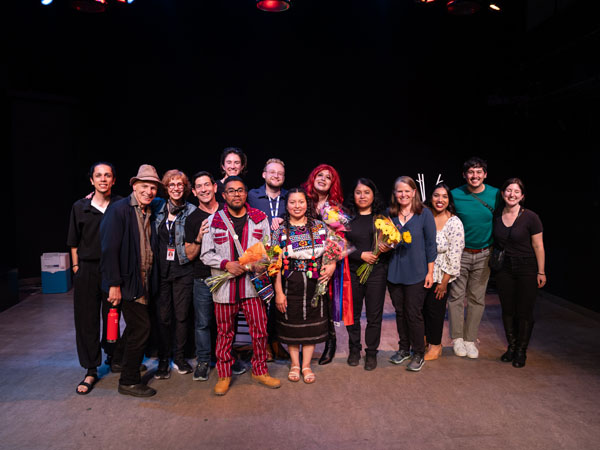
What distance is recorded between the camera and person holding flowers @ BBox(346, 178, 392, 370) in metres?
3.52

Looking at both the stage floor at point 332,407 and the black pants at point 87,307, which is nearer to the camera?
the stage floor at point 332,407

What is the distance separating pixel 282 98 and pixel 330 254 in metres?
3.70

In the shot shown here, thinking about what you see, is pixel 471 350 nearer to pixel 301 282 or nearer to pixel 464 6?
pixel 301 282

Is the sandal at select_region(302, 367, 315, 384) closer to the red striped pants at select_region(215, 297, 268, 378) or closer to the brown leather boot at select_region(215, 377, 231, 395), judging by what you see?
the red striped pants at select_region(215, 297, 268, 378)

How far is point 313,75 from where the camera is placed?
20.7 ft

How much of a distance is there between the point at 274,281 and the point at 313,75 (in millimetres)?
4001

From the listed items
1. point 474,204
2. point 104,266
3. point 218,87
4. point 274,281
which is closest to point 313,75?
point 218,87

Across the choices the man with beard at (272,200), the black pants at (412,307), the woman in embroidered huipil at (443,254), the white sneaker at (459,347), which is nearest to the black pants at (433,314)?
the woman in embroidered huipil at (443,254)

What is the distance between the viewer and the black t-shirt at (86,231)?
3281 mm

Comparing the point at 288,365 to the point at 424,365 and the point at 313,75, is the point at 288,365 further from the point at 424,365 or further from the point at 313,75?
the point at 313,75

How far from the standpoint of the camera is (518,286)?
367cm

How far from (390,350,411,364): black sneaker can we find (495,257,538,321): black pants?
3.03ft

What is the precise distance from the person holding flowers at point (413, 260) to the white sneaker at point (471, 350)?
530 mm

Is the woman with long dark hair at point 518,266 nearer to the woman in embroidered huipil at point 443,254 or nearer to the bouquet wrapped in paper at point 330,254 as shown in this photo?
the woman in embroidered huipil at point 443,254
